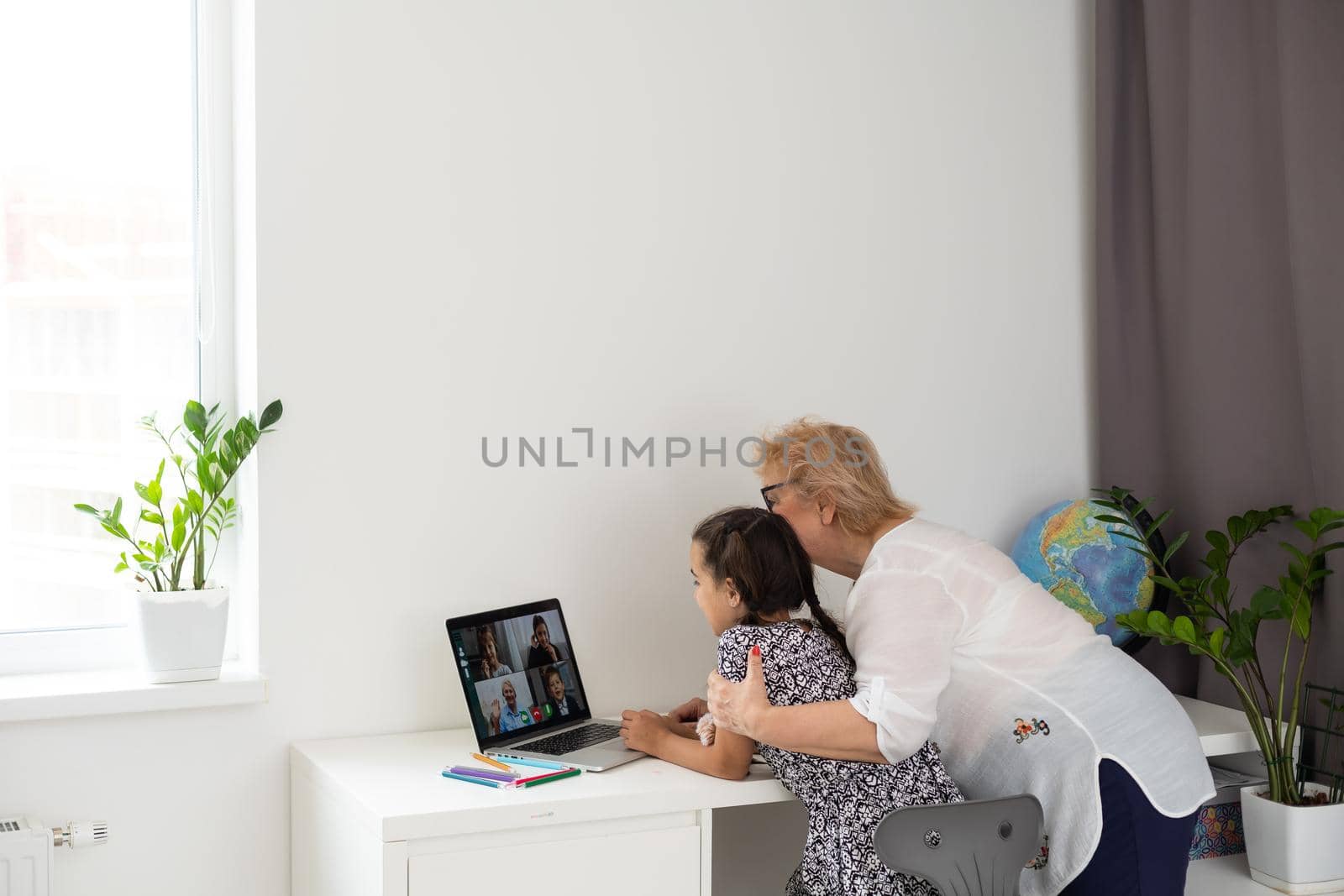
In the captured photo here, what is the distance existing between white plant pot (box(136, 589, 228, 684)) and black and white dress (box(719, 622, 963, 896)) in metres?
0.86

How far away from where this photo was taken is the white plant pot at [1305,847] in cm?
212

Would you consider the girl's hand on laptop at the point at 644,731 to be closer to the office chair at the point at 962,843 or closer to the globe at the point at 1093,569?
the office chair at the point at 962,843

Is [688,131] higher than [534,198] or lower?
higher

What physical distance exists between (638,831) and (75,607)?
42.7 inches

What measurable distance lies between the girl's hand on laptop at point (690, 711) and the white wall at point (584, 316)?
8.0 inches

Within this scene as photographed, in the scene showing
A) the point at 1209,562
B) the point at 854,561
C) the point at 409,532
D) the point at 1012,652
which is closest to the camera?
the point at 1012,652

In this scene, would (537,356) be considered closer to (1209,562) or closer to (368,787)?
(368,787)

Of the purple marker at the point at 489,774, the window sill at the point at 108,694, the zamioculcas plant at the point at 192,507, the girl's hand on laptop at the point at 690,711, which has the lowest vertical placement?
the purple marker at the point at 489,774

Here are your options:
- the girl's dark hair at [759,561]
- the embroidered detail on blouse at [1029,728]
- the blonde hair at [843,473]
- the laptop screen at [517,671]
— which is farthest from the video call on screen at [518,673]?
the embroidered detail on blouse at [1029,728]

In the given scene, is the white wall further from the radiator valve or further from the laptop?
the laptop

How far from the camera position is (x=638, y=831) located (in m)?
1.76

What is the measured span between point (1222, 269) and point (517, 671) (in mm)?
1645

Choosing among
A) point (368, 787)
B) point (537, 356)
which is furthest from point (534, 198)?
point (368, 787)

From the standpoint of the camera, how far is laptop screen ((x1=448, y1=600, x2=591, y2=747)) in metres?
1.96
